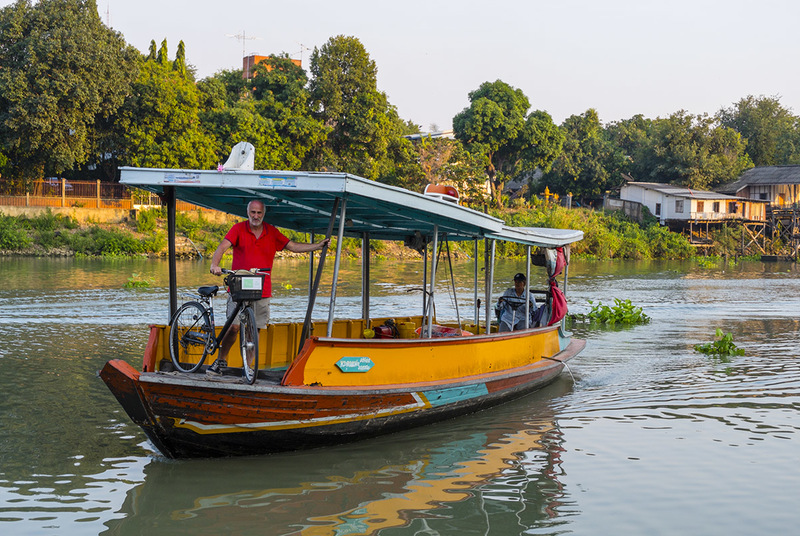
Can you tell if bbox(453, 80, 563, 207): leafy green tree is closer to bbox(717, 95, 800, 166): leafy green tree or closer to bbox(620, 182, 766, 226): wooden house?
bbox(620, 182, 766, 226): wooden house

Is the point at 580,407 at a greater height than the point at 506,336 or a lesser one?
lesser

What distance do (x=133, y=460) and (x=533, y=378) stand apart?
512cm

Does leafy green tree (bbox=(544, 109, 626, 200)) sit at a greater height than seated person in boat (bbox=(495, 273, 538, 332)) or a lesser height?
greater

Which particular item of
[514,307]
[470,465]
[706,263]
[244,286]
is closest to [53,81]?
[514,307]

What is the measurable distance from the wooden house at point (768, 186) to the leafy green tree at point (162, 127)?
36.9 m

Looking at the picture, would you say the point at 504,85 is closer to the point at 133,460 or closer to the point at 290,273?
the point at 290,273

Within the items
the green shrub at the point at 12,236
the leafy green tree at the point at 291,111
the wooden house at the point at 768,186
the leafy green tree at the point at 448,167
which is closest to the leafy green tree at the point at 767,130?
the wooden house at the point at 768,186

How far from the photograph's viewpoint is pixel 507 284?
2572 centimetres

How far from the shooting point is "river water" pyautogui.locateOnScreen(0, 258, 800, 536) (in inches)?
238

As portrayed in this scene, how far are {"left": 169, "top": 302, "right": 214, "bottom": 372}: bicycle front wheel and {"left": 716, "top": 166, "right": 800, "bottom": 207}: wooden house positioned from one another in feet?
176

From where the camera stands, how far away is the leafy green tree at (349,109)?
1697 inches

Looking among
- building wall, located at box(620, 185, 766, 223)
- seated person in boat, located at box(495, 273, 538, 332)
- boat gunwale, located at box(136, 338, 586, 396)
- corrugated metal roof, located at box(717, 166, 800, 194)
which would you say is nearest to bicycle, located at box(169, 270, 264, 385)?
boat gunwale, located at box(136, 338, 586, 396)

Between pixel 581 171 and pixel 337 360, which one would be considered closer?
pixel 337 360

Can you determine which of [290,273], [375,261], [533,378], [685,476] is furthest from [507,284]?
[685,476]
